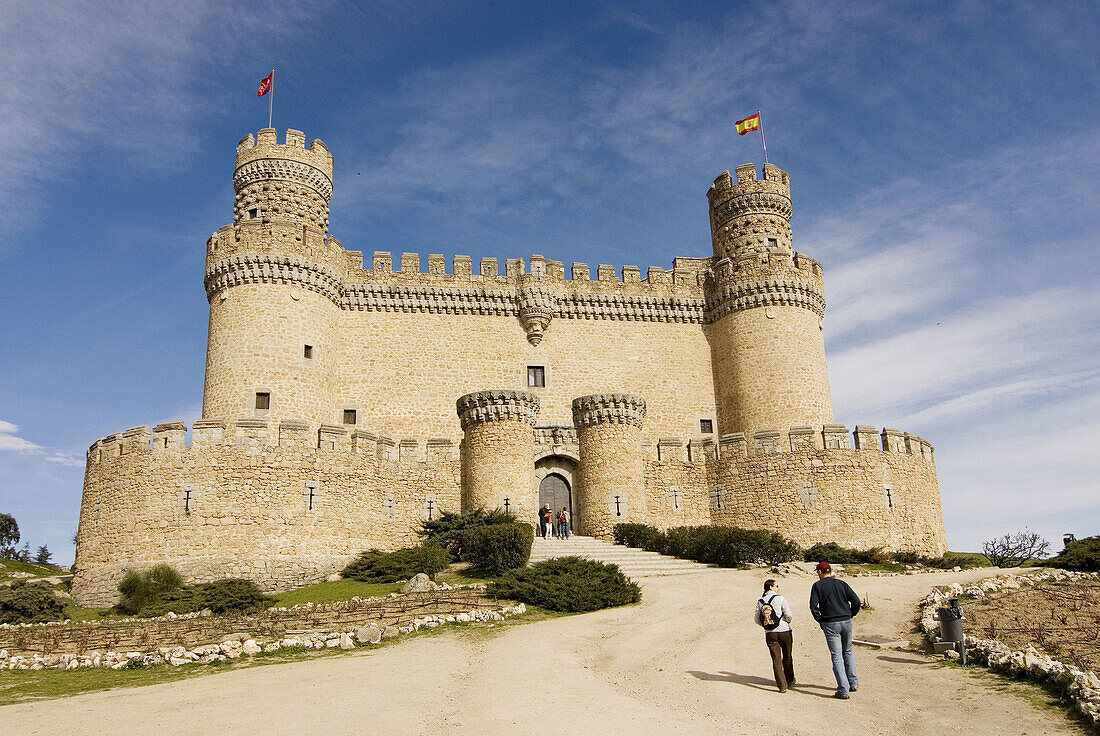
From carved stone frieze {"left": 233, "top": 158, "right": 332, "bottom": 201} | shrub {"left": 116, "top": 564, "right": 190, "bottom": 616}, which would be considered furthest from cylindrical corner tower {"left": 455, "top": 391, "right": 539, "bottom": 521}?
carved stone frieze {"left": 233, "top": 158, "right": 332, "bottom": 201}

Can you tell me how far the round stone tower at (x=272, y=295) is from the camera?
2691 centimetres

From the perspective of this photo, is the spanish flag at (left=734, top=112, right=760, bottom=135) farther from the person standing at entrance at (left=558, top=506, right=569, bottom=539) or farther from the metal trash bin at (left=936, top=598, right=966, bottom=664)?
the metal trash bin at (left=936, top=598, right=966, bottom=664)

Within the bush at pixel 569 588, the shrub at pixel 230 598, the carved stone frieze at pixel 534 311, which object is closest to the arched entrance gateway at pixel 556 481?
the carved stone frieze at pixel 534 311

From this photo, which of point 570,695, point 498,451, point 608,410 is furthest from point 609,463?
point 570,695

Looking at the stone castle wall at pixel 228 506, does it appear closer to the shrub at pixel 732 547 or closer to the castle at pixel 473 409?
the castle at pixel 473 409

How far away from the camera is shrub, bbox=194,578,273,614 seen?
55.3 feet

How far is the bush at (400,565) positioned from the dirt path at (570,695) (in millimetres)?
6276

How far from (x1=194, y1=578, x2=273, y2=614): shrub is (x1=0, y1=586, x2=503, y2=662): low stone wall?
4.69ft

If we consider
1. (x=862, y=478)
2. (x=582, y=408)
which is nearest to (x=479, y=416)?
(x=582, y=408)

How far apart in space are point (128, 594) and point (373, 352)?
1312cm

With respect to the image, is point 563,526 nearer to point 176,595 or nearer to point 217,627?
point 176,595

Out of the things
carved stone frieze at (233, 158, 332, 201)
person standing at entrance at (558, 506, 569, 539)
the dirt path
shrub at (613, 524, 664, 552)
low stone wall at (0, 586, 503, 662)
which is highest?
carved stone frieze at (233, 158, 332, 201)

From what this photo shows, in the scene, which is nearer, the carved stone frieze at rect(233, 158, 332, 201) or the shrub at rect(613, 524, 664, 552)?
the shrub at rect(613, 524, 664, 552)

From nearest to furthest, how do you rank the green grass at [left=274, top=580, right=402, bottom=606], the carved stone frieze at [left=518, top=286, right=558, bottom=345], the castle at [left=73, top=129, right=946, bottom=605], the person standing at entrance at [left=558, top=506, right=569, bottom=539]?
the green grass at [left=274, top=580, right=402, bottom=606] → the castle at [left=73, top=129, right=946, bottom=605] → the person standing at entrance at [left=558, top=506, right=569, bottom=539] → the carved stone frieze at [left=518, top=286, right=558, bottom=345]
